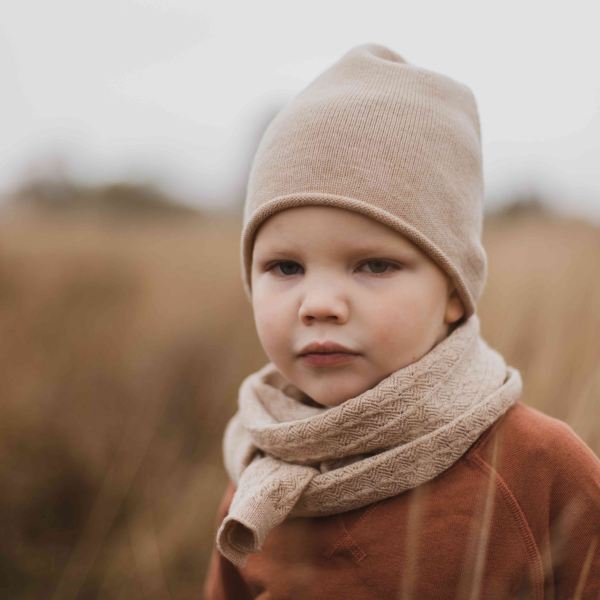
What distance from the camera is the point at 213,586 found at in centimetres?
187

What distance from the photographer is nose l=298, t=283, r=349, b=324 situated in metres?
1.41

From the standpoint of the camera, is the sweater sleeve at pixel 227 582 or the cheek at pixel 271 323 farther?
the sweater sleeve at pixel 227 582

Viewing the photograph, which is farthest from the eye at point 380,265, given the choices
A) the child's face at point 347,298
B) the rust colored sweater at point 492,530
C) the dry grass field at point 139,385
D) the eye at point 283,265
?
the dry grass field at point 139,385

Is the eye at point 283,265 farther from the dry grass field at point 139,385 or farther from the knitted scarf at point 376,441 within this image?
the dry grass field at point 139,385

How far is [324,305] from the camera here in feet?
4.61

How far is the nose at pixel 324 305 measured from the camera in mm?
1406

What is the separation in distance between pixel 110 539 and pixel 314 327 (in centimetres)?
173

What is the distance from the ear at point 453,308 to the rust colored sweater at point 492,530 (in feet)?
0.79

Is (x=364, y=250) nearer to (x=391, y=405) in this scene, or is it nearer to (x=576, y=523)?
(x=391, y=405)

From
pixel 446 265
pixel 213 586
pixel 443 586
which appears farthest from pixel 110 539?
pixel 446 265

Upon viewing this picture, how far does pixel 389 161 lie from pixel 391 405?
0.51 metres

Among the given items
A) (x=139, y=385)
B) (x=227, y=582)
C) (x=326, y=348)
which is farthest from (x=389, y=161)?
(x=139, y=385)

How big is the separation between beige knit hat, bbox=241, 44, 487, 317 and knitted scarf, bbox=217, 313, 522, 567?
21 cm

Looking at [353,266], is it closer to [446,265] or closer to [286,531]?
[446,265]
